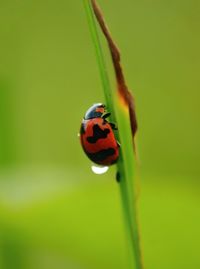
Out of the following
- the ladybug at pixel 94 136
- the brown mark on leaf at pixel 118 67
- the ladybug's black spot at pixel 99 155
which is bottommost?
the ladybug's black spot at pixel 99 155

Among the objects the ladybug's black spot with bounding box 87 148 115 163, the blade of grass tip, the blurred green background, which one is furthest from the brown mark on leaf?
the ladybug's black spot with bounding box 87 148 115 163

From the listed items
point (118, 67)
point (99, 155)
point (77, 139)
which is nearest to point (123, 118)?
point (118, 67)

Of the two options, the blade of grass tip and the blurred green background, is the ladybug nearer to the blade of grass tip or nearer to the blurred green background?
the blurred green background

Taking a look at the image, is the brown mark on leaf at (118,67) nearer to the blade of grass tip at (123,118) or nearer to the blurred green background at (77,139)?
the blade of grass tip at (123,118)

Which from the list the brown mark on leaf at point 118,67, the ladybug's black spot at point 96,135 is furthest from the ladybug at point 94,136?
the brown mark on leaf at point 118,67

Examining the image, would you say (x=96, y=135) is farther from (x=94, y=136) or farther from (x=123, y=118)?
(x=123, y=118)

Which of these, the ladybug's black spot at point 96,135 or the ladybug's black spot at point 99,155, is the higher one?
the ladybug's black spot at point 96,135
